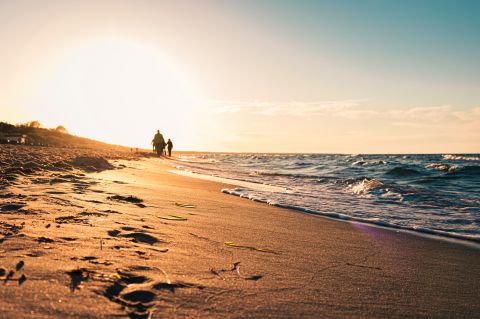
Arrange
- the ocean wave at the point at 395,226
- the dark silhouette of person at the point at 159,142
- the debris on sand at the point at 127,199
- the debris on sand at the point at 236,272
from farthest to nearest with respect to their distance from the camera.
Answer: the dark silhouette of person at the point at 159,142 < the ocean wave at the point at 395,226 < the debris on sand at the point at 127,199 < the debris on sand at the point at 236,272

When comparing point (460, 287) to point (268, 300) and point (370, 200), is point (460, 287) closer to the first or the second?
point (268, 300)

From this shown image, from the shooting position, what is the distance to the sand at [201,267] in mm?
1522

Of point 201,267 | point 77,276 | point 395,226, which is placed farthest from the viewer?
point 395,226

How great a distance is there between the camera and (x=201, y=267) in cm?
213

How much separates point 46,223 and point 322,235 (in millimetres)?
2885

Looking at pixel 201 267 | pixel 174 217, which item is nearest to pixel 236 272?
pixel 201 267

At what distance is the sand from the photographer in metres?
1.52

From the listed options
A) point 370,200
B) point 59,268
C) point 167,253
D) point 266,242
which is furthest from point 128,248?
point 370,200

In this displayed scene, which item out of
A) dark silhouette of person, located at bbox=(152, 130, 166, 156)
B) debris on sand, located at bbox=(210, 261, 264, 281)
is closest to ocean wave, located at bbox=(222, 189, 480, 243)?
debris on sand, located at bbox=(210, 261, 264, 281)

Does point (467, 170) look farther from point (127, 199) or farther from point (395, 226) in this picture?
point (127, 199)

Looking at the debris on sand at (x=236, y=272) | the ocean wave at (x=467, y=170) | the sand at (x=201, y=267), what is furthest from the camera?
the ocean wave at (x=467, y=170)

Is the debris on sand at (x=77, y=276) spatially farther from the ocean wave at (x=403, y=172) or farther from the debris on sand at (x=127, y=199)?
the ocean wave at (x=403, y=172)

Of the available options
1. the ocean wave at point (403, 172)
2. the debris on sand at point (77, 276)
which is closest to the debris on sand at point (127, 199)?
the debris on sand at point (77, 276)

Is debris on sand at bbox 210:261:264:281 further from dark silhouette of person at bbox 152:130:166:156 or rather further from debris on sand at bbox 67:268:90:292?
dark silhouette of person at bbox 152:130:166:156
